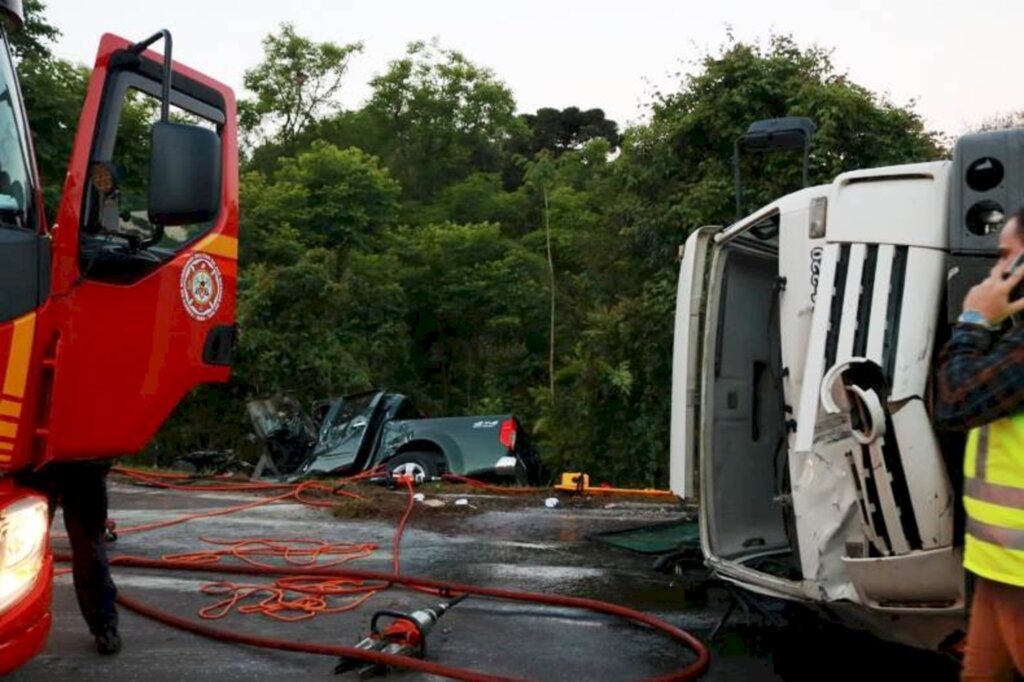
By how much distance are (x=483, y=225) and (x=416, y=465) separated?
1180 centimetres

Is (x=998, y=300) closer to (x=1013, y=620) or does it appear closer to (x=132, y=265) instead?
(x=1013, y=620)

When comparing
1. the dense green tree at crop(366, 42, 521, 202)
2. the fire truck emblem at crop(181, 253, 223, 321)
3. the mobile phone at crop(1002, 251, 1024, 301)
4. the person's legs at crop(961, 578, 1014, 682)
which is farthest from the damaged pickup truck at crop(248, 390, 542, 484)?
the dense green tree at crop(366, 42, 521, 202)

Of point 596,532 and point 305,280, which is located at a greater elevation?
point 305,280

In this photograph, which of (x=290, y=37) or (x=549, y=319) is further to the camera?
(x=290, y=37)

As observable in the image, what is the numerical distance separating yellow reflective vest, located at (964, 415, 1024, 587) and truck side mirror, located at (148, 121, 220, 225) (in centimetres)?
264

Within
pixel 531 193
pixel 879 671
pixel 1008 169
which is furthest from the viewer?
pixel 531 193

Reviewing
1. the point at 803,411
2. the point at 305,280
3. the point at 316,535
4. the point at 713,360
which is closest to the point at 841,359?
the point at 803,411

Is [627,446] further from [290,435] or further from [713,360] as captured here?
[713,360]

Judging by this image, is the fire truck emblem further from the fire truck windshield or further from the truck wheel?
the truck wheel

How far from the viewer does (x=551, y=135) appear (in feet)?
120

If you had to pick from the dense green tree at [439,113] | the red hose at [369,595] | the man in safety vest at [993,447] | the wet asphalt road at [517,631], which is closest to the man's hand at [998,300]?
the man in safety vest at [993,447]

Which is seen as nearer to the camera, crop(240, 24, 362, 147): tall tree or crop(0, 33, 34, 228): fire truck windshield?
crop(0, 33, 34, 228): fire truck windshield

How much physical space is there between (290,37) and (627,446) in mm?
20802

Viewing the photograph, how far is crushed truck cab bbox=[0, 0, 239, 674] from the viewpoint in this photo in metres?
3.29
